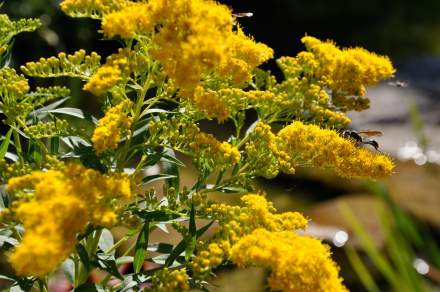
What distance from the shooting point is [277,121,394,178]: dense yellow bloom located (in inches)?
85.7

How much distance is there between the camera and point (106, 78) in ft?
5.90

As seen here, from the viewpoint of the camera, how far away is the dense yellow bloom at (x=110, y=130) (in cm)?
179

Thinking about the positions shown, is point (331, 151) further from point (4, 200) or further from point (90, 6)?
point (4, 200)

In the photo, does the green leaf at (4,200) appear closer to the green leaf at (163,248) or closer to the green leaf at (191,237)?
the green leaf at (163,248)

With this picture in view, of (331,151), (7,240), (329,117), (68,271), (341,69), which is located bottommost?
(68,271)

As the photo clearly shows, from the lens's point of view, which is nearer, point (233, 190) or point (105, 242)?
point (233, 190)

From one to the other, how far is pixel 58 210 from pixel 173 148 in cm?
53

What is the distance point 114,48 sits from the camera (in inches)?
354

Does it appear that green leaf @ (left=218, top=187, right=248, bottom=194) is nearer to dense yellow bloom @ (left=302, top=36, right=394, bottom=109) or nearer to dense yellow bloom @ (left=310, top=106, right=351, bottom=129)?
dense yellow bloom @ (left=310, top=106, right=351, bottom=129)

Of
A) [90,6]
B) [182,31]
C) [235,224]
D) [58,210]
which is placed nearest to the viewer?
[58,210]

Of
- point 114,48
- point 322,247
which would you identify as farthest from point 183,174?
point 322,247

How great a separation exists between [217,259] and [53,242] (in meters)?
0.46

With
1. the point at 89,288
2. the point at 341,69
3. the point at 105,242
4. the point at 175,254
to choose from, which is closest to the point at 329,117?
the point at 341,69

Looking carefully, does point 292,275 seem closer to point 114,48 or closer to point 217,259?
point 217,259
